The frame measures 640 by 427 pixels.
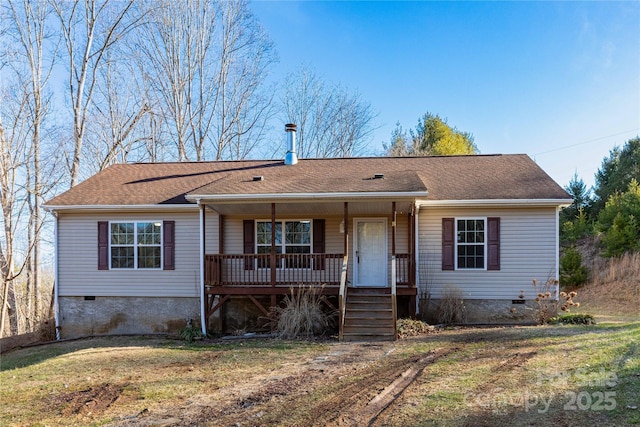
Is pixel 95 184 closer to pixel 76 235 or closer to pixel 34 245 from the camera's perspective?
pixel 76 235

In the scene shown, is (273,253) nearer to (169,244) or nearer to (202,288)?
(202,288)

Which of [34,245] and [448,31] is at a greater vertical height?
[448,31]

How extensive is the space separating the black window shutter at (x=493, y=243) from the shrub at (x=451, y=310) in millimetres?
1266

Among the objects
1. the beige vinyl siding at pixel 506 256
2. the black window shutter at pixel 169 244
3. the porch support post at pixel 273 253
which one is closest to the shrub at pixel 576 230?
the beige vinyl siding at pixel 506 256

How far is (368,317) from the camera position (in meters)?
10.2

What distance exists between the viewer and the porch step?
31.7 feet

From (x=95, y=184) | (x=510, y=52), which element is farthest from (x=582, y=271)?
(x=95, y=184)

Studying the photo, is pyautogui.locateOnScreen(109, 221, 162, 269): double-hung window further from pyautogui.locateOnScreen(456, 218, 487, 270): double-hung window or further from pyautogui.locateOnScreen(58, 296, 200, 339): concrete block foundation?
pyautogui.locateOnScreen(456, 218, 487, 270): double-hung window

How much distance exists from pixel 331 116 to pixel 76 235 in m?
19.1

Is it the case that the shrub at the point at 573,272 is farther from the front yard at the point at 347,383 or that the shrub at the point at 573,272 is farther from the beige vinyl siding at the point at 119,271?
the beige vinyl siding at the point at 119,271

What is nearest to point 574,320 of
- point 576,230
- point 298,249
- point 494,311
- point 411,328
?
point 494,311

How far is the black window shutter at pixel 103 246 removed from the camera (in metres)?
12.4

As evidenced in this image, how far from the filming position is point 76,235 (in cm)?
1256

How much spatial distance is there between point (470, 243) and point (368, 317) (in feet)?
12.5
